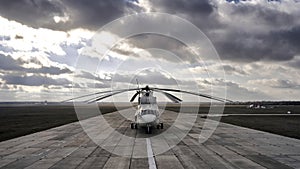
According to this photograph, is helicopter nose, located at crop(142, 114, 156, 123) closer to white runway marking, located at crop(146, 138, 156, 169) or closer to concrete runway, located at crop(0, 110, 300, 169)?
concrete runway, located at crop(0, 110, 300, 169)

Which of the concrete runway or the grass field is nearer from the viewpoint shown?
the concrete runway

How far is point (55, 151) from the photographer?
14.3m

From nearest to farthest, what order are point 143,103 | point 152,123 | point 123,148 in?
point 123,148
point 152,123
point 143,103

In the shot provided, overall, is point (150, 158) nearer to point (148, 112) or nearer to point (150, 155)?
point (150, 155)

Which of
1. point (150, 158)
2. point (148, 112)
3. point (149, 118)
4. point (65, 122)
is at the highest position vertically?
point (148, 112)

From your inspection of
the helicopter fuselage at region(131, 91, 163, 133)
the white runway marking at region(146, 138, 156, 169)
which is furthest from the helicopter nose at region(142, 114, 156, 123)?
the white runway marking at region(146, 138, 156, 169)

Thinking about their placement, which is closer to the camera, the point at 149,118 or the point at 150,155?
the point at 150,155

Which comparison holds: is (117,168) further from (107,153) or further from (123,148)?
(123,148)

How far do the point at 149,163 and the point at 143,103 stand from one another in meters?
10.5

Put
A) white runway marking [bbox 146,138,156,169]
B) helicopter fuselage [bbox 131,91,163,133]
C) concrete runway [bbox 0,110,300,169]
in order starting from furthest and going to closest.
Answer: helicopter fuselage [bbox 131,91,163,133], concrete runway [bbox 0,110,300,169], white runway marking [bbox 146,138,156,169]

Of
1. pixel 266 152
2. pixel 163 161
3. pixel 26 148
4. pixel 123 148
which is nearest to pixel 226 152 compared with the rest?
pixel 266 152

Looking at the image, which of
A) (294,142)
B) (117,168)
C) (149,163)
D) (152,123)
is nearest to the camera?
(117,168)

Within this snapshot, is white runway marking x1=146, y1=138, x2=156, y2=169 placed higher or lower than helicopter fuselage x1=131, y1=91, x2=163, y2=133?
lower

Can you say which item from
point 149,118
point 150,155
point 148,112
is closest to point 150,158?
point 150,155
